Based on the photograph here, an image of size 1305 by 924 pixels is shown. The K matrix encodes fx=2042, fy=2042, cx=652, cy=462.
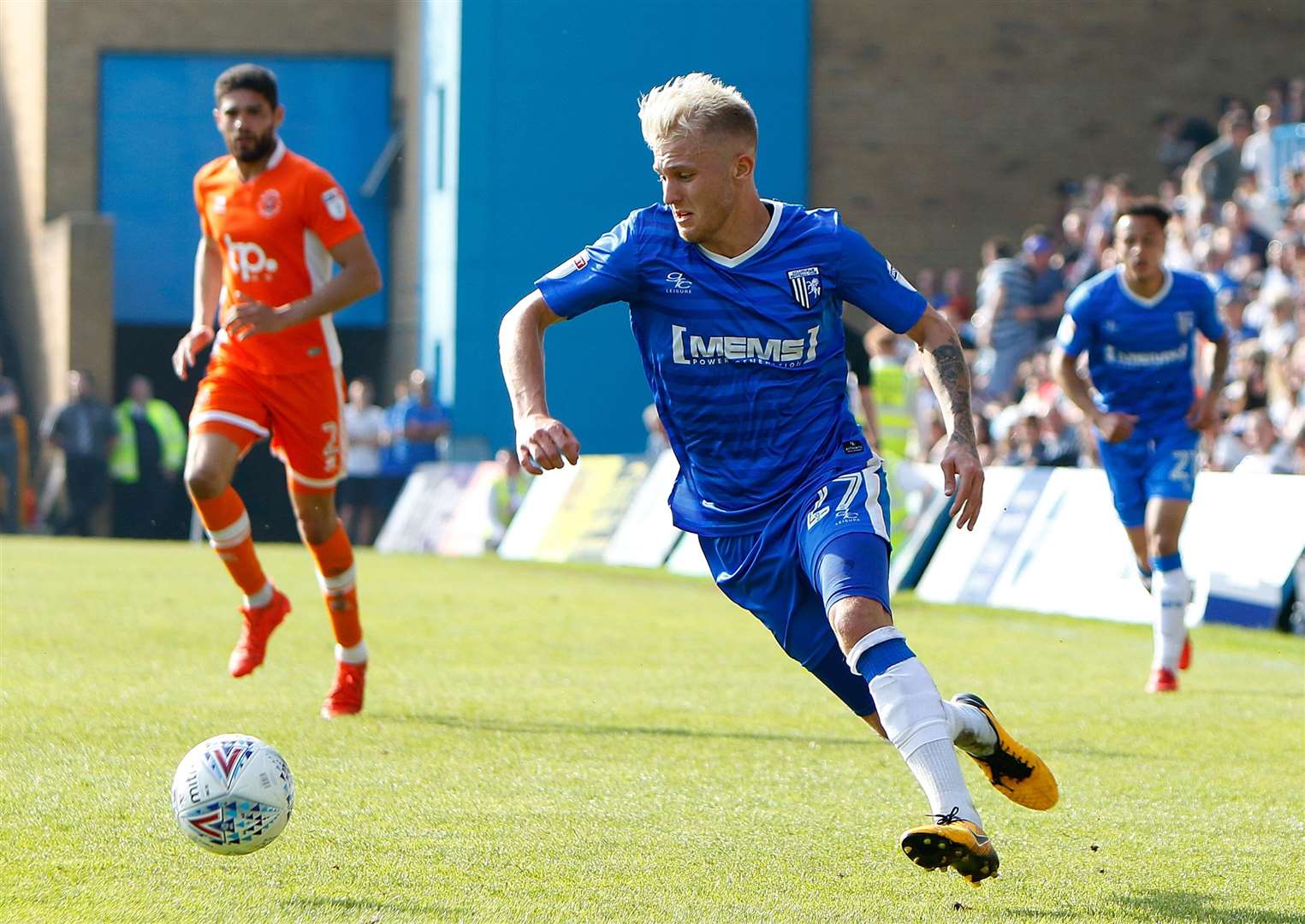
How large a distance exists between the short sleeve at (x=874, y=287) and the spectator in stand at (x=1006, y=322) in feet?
55.4

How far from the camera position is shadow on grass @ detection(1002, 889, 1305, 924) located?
4934mm

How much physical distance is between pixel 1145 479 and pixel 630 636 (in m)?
3.66

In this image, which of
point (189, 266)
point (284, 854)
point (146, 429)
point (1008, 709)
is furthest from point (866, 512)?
point (189, 266)

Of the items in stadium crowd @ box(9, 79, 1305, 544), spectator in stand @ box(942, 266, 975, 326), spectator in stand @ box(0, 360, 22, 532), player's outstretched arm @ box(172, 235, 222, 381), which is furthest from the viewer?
spectator in stand @ box(0, 360, 22, 532)

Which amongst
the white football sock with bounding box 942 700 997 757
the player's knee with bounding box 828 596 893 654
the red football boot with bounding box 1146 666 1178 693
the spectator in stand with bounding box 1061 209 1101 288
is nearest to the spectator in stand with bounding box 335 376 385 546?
the spectator in stand with bounding box 1061 209 1101 288

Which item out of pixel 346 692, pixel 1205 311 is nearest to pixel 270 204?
pixel 346 692

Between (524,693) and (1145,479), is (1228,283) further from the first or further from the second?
Result: (524,693)

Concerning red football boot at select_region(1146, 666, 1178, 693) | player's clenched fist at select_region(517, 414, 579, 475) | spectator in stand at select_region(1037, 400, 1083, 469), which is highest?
player's clenched fist at select_region(517, 414, 579, 475)

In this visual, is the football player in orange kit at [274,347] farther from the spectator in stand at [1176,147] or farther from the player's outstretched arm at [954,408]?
the spectator in stand at [1176,147]

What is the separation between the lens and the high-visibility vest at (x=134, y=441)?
2947 centimetres

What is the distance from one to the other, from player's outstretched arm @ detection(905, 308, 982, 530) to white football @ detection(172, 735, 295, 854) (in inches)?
75.8

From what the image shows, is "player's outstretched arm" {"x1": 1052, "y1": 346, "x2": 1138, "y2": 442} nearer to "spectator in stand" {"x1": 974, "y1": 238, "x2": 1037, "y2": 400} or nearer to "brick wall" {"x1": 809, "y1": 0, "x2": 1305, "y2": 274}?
"spectator in stand" {"x1": 974, "y1": 238, "x2": 1037, "y2": 400}

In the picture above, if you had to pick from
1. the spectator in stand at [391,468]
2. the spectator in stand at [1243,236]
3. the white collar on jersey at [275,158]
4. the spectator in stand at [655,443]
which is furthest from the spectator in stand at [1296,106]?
the white collar on jersey at [275,158]

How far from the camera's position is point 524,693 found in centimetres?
960
